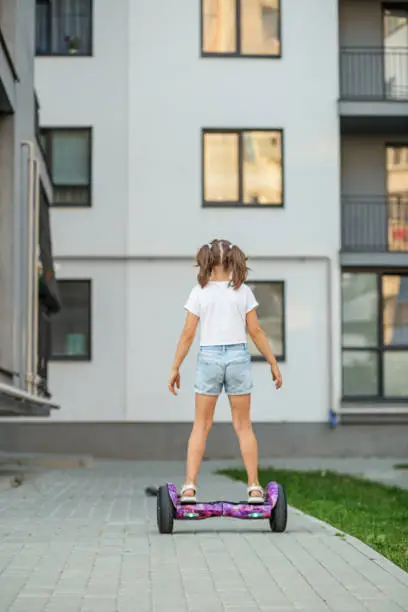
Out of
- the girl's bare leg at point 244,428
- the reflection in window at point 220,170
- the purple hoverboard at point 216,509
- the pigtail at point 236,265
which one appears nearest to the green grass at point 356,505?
the purple hoverboard at point 216,509

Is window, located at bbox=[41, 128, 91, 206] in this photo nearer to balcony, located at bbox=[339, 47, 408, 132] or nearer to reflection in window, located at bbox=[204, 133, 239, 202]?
reflection in window, located at bbox=[204, 133, 239, 202]

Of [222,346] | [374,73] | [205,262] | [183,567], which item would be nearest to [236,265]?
[205,262]

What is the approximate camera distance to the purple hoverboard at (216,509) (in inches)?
322

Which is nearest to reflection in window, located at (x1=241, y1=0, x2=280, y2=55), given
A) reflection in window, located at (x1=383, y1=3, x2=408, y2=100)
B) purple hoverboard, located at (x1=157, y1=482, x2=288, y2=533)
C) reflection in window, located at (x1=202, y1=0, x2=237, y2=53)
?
reflection in window, located at (x1=202, y1=0, x2=237, y2=53)

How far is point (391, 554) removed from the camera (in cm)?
722


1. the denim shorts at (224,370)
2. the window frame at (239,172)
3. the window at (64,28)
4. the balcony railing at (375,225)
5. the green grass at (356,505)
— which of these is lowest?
the green grass at (356,505)

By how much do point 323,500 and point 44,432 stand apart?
13949 mm

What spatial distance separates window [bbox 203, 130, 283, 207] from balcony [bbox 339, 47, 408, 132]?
1.73 m

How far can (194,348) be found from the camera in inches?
1006

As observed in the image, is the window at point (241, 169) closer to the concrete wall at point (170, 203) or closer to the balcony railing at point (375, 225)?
the concrete wall at point (170, 203)

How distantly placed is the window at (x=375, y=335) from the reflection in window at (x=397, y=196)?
29.6 inches

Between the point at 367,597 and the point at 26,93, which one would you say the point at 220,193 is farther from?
the point at 367,597

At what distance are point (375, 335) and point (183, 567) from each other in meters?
19.9

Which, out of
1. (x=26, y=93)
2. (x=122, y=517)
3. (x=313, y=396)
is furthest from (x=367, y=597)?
(x=313, y=396)
